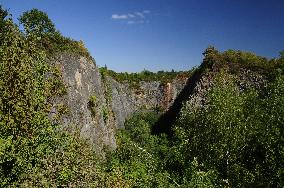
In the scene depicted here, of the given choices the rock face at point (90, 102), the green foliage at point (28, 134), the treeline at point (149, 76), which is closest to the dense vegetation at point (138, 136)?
the green foliage at point (28, 134)

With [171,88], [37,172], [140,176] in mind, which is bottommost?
[140,176]

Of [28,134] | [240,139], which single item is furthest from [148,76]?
[28,134]

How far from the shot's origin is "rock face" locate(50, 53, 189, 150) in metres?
37.6

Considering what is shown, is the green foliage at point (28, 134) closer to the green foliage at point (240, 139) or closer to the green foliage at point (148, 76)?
the green foliage at point (240, 139)

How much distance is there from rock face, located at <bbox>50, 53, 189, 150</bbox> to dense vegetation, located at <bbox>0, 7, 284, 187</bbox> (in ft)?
5.89

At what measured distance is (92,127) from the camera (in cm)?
4300

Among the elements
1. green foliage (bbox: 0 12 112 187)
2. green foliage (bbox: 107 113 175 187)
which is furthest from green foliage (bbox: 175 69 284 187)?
green foliage (bbox: 0 12 112 187)

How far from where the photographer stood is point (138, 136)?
5862cm

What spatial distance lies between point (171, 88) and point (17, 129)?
5714 centimetres

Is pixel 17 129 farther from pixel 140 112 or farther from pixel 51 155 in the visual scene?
pixel 140 112

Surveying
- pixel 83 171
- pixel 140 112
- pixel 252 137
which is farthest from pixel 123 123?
pixel 83 171

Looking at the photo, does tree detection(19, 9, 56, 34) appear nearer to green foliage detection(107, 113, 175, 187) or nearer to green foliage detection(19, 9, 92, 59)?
green foliage detection(19, 9, 92, 59)

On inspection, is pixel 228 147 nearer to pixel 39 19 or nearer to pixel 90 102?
pixel 90 102

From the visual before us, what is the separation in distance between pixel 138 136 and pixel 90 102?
16.7m
